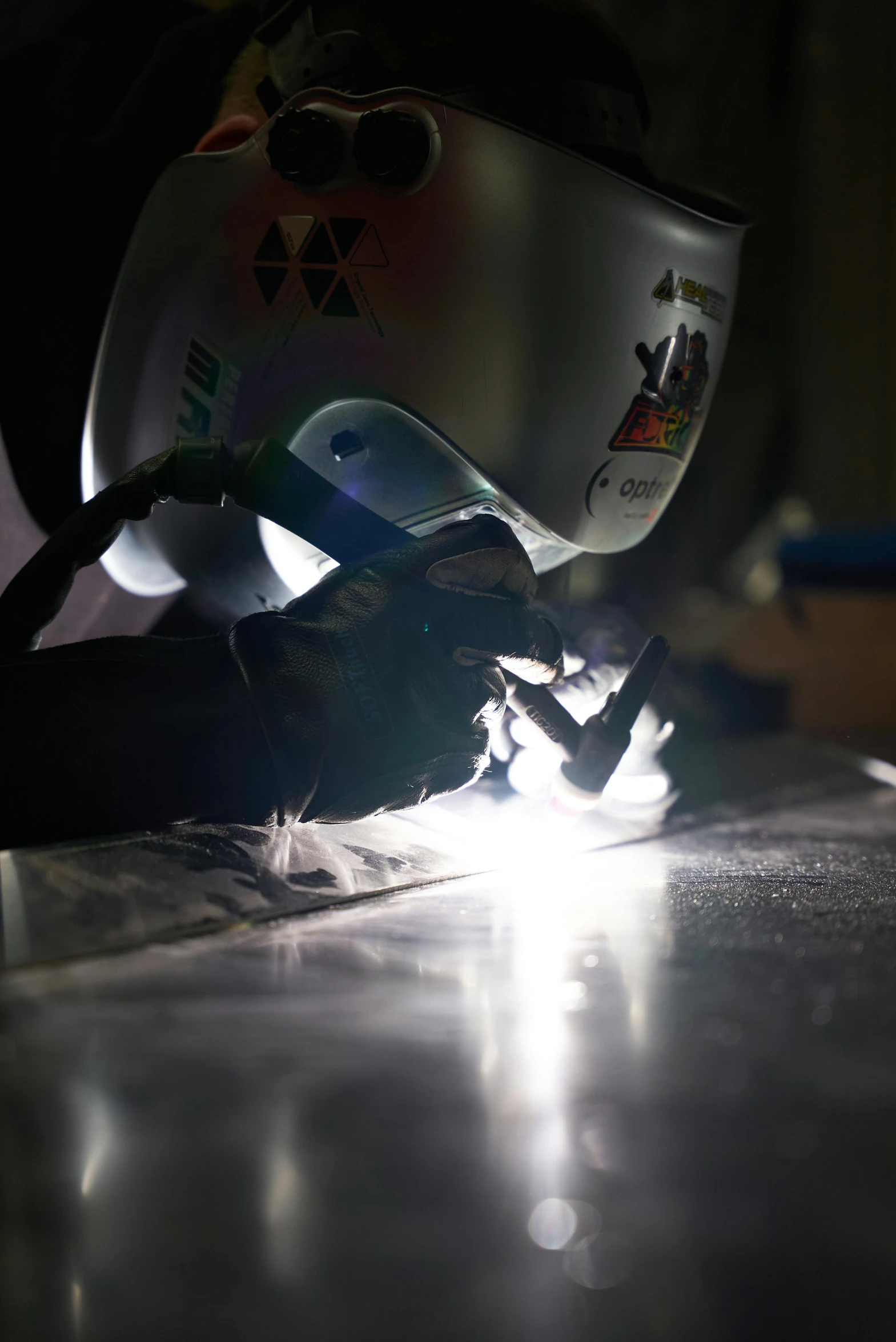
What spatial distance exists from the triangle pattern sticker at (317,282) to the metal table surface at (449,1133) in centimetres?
48

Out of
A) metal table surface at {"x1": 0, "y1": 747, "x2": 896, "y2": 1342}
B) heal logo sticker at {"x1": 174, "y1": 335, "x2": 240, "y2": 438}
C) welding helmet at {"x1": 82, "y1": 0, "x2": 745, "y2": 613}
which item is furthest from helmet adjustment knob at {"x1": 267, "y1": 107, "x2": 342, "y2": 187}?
metal table surface at {"x1": 0, "y1": 747, "x2": 896, "y2": 1342}

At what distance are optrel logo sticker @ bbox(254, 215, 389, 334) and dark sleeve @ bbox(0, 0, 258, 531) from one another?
0.29 meters

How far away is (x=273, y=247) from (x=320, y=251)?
43 mm

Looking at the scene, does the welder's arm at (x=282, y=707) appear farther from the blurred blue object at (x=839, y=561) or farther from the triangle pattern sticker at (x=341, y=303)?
the blurred blue object at (x=839, y=561)

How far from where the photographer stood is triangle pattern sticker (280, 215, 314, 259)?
0.79m

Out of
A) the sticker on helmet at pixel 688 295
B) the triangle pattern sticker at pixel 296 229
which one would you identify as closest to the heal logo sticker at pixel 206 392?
the triangle pattern sticker at pixel 296 229

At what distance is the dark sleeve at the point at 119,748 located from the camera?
0.63 metres

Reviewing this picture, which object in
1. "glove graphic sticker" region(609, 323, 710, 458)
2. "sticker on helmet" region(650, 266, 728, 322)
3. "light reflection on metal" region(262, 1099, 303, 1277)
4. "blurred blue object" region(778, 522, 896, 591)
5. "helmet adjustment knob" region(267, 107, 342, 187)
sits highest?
"helmet adjustment knob" region(267, 107, 342, 187)

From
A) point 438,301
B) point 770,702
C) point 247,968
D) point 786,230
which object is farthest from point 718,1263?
point 786,230

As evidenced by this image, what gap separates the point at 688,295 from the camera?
32.4 inches

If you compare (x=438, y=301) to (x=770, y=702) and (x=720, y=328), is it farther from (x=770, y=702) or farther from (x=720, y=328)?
(x=770, y=702)

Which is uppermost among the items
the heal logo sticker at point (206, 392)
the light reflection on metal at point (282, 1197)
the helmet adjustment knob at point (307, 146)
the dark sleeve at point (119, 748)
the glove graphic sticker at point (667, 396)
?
the helmet adjustment knob at point (307, 146)

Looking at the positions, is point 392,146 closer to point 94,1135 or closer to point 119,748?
point 119,748

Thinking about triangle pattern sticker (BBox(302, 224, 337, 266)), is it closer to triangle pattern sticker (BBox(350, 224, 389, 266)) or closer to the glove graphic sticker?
triangle pattern sticker (BBox(350, 224, 389, 266))
